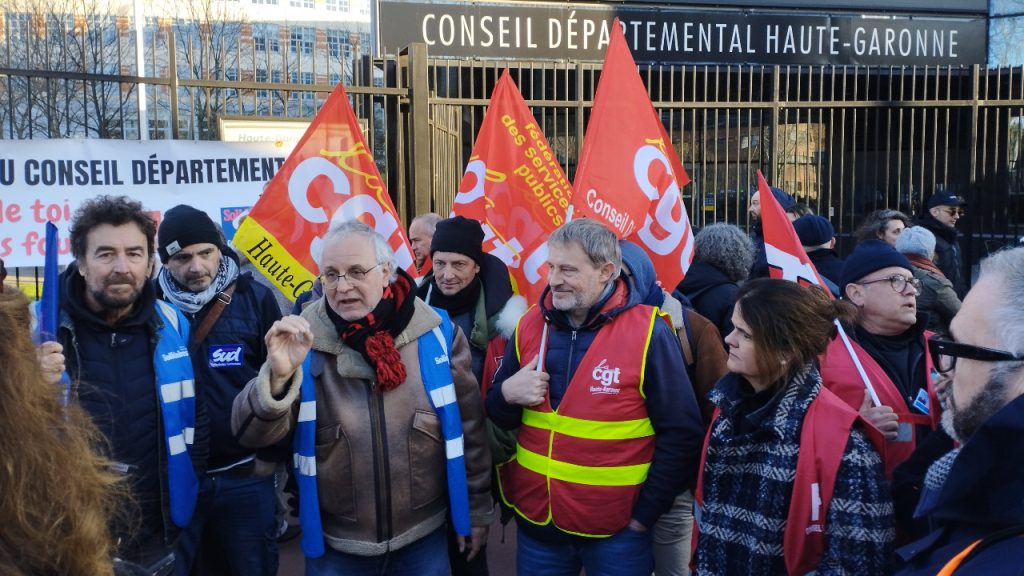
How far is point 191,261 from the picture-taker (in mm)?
3498

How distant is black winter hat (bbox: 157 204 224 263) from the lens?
3.48 m

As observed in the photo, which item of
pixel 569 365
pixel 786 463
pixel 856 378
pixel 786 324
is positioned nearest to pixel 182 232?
pixel 569 365

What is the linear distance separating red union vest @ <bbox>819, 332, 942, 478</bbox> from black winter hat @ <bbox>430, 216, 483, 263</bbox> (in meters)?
1.67

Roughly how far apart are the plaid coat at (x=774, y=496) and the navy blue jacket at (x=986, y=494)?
77 cm

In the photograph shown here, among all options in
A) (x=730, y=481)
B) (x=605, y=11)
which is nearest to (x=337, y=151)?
(x=730, y=481)

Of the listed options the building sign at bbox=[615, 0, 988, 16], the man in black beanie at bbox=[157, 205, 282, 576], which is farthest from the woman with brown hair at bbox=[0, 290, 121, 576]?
the building sign at bbox=[615, 0, 988, 16]

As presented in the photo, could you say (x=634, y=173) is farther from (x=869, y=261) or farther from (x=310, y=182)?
(x=310, y=182)

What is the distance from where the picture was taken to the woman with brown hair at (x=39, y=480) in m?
1.22

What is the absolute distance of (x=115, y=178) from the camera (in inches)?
205

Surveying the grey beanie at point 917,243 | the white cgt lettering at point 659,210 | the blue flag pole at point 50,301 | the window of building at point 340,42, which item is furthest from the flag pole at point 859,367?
the window of building at point 340,42

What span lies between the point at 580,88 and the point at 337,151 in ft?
11.4

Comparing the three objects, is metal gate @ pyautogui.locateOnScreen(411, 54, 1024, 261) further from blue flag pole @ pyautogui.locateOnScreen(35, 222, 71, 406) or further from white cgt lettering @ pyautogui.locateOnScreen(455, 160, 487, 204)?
blue flag pole @ pyautogui.locateOnScreen(35, 222, 71, 406)

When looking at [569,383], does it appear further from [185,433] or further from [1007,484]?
[1007,484]

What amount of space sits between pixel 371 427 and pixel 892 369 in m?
1.89
